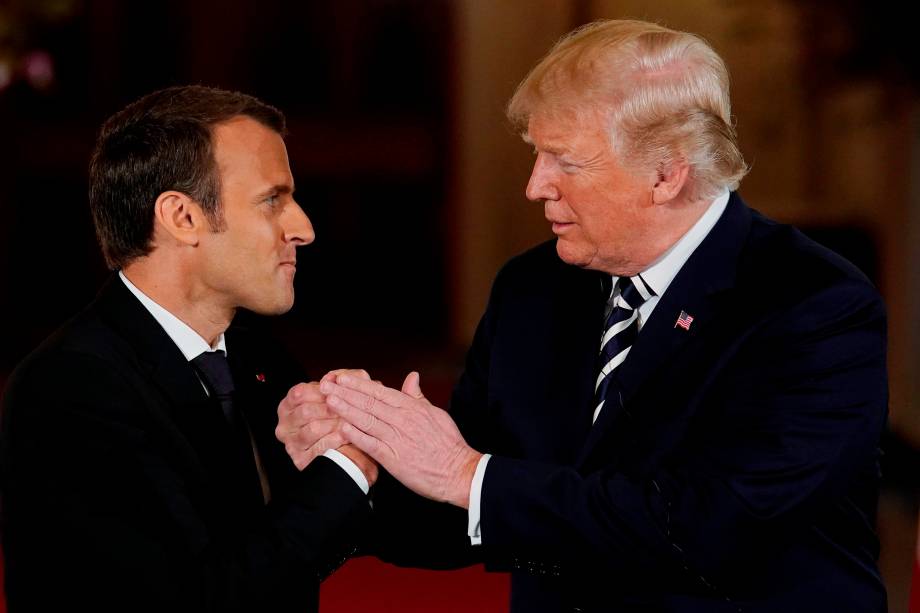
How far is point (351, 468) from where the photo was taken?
1.87 meters

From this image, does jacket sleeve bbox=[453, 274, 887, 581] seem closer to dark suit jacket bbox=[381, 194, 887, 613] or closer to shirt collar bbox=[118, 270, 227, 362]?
dark suit jacket bbox=[381, 194, 887, 613]

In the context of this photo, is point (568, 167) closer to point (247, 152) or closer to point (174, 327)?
point (247, 152)

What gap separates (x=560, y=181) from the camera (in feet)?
6.61

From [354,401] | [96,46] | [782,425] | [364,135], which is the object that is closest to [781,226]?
[782,425]

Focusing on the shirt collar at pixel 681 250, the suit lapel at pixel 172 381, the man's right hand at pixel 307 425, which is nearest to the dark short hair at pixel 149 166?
the suit lapel at pixel 172 381

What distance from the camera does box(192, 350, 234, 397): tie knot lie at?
198cm

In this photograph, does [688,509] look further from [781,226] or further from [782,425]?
[781,226]

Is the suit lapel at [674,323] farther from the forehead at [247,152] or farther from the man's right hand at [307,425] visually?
the forehead at [247,152]

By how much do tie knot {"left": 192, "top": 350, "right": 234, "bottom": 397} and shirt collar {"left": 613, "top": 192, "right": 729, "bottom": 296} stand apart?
0.76m

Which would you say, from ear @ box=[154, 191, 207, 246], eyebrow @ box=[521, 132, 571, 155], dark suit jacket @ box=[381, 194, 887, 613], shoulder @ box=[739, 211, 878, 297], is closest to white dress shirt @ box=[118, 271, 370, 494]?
ear @ box=[154, 191, 207, 246]

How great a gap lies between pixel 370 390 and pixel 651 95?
A: 27.4 inches

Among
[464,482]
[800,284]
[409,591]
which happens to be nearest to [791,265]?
[800,284]

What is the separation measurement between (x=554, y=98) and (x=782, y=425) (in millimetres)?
666

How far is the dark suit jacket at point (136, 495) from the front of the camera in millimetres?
1649
